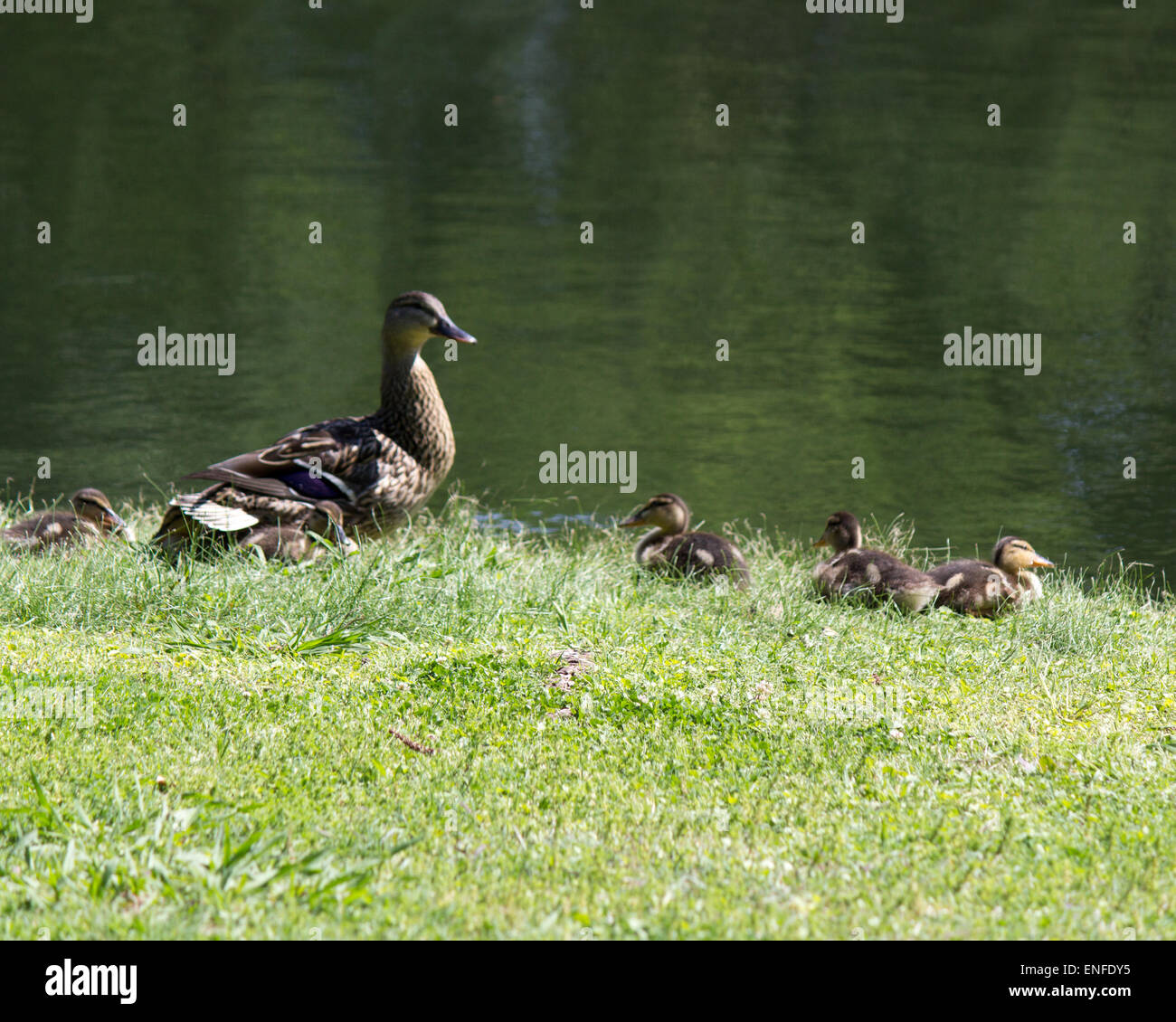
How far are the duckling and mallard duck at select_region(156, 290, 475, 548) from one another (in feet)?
0.30

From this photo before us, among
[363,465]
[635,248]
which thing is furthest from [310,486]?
[635,248]

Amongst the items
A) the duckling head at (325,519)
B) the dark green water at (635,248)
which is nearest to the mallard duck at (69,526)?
the duckling head at (325,519)

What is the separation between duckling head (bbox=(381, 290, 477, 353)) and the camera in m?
10.6

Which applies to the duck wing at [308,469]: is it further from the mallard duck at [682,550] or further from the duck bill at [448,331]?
the mallard duck at [682,550]

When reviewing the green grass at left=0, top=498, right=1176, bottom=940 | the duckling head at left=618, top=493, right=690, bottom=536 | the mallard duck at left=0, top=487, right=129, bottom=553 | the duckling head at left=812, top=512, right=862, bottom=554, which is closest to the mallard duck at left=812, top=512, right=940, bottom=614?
the green grass at left=0, top=498, right=1176, bottom=940

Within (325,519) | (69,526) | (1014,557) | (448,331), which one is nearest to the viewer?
(325,519)

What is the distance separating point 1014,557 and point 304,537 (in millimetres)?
4998

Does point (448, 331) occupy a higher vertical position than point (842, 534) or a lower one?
higher

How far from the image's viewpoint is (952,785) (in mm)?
5609

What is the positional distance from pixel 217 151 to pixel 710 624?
30.9 meters

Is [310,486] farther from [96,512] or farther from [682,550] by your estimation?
[682,550]

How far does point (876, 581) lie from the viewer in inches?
364

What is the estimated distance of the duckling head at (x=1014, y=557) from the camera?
9.93 m
